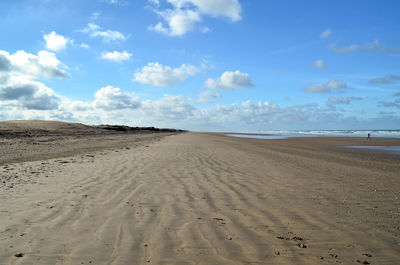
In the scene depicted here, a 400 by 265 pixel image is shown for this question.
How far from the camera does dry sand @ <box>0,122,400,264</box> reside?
3082mm

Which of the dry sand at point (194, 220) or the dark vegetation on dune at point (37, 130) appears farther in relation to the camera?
the dark vegetation on dune at point (37, 130)

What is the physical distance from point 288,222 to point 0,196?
5.80m

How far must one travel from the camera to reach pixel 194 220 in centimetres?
424

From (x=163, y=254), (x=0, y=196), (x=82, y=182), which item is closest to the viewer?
(x=163, y=254)

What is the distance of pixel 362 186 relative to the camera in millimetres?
7195

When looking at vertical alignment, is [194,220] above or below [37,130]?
below

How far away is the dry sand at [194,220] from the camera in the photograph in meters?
3.08

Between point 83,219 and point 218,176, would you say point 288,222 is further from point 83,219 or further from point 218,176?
point 218,176

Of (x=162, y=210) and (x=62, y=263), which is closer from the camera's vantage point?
(x=62, y=263)

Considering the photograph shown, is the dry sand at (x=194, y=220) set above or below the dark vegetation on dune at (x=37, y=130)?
below

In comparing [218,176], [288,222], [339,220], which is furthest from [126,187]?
[339,220]

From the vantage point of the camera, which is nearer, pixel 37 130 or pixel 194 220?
pixel 194 220

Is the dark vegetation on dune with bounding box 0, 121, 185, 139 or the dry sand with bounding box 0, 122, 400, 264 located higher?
the dark vegetation on dune with bounding box 0, 121, 185, 139

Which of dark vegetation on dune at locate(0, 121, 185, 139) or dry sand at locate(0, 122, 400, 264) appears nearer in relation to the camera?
dry sand at locate(0, 122, 400, 264)
